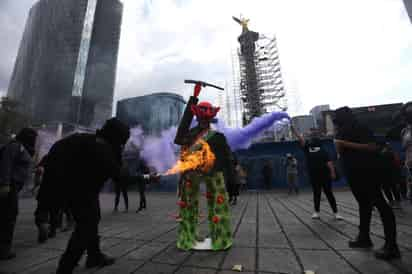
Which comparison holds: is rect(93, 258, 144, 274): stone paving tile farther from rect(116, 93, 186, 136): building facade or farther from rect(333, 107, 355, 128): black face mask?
rect(116, 93, 186, 136): building facade

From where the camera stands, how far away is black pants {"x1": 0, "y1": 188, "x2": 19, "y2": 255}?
3.00 meters

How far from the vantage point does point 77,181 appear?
2.01 m

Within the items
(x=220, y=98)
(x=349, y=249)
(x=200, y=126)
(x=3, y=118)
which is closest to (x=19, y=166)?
(x=200, y=126)

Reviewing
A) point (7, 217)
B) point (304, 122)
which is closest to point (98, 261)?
point (7, 217)

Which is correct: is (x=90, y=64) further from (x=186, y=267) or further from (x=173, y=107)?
(x=186, y=267)

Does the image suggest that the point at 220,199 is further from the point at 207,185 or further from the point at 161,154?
the point at 161,154

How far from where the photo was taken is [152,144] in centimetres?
893

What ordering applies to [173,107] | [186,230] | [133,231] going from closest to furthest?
[186,230]
[133,231]
[173,107]

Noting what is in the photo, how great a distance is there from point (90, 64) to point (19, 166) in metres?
75.8

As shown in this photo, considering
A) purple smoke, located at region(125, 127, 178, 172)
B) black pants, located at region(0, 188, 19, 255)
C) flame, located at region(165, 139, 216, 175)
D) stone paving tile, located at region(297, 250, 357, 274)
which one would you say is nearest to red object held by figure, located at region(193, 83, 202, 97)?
flame, located at region(165, 139, 216, 175)

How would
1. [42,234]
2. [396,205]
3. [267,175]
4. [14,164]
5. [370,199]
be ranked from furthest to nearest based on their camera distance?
[267,175] < [396,205] < [42,234] < [14,164] < [370,199]

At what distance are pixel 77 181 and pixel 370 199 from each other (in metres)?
3.70

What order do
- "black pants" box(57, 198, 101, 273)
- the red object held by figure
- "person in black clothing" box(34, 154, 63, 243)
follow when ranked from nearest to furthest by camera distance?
"black pants" box(57, 198, 101, 273) < "person in black clothing" box(34, 154, 63, 243) < the red object held by figure

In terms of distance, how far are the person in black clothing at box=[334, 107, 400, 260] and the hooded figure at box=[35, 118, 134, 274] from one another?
3162 millimetres
